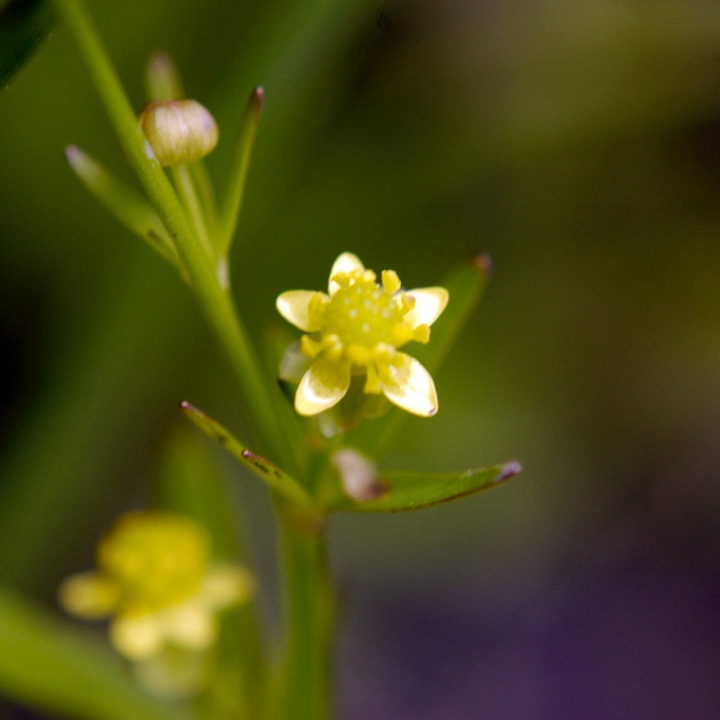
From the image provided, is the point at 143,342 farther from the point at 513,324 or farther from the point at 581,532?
the point at 581,532

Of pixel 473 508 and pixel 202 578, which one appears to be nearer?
pixel 202 578

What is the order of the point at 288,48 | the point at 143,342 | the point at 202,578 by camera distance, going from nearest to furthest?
the point at 202,578 → the point at 288,48 → the point at 143,342

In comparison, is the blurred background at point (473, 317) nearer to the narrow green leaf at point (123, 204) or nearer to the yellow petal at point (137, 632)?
the yellow petal at point (137, 632)

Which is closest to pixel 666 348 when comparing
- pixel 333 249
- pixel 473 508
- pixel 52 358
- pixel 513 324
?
pixel 513 324

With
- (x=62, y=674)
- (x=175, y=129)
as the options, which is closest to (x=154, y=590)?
(x=62, y=674)

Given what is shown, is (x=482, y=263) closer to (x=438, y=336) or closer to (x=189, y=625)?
(x=438, y=336)

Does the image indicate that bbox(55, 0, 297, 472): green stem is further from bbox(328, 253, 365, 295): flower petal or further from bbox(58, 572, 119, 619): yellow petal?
bbox(58, 572, 119, 619): yellow petal

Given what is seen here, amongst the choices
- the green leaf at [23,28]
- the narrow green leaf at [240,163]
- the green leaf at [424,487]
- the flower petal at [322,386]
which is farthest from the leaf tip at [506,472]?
the green leaf at [23,28]
